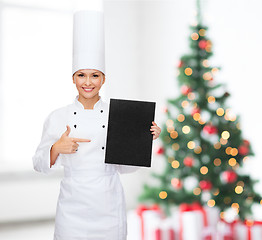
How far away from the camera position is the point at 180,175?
→ 145 inches

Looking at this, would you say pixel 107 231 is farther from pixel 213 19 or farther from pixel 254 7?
A: pixel 213 19

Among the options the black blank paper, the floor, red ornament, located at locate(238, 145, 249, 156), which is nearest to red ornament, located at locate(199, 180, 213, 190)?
red ornament, located at locate(238, 145, 249, 156)

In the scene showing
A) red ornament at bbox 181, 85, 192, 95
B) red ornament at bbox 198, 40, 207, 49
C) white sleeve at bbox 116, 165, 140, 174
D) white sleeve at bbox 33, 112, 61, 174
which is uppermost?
red ornament at bbox 198, 40, 207, 49

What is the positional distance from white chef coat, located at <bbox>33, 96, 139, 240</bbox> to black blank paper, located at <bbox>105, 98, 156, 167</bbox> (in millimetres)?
76

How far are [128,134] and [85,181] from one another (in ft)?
0.76

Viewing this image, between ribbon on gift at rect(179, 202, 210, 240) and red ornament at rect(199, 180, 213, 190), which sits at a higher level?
red ornament at rect(199, 180, 213, 190)

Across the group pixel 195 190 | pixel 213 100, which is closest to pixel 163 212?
pixel 195 190

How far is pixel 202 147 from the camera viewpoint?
3654 mm

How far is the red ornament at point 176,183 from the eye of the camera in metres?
3.68

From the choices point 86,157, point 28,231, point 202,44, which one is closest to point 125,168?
point 86,157

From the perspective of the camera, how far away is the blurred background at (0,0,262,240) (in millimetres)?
4188

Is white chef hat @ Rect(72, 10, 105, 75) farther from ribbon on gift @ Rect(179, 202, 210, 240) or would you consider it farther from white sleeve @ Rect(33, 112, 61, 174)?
ribbon on gift @ Rect(179, 202, 210, 240)

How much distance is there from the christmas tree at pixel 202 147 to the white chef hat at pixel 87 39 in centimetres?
205

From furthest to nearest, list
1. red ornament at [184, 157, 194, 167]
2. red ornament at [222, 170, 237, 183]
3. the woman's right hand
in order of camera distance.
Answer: red ornament at [184, 157, 194, 167], red ornament at [222, 170, 237, 183], the woman's right hand
